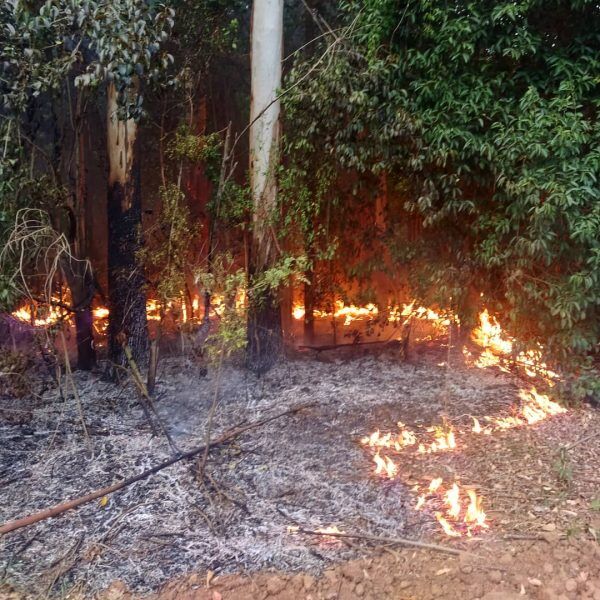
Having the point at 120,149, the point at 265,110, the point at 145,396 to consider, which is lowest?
the point at 145,396

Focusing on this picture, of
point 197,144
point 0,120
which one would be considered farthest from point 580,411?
point 0,120

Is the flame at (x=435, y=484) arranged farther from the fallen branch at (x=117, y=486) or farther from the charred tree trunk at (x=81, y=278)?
the charred tree trunk at (x=81, y=278)

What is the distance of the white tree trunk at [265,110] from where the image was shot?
302 inches

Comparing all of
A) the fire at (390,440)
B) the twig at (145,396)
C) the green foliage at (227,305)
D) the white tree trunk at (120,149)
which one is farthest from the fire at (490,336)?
the white tree trunk at (120,149)

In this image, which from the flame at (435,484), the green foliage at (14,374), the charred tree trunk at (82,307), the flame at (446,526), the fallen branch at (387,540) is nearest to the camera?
the fallen branch at (387,540)

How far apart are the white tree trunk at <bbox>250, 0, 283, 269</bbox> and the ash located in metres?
2.13

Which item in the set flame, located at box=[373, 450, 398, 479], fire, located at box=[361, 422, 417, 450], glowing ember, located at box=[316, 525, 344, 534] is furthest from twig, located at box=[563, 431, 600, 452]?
glowing ember, located at box=[316, 525, 344, 534]

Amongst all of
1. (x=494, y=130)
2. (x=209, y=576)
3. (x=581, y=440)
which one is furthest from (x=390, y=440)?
(x=494, y=130)

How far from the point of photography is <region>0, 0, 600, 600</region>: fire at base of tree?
4.54 m

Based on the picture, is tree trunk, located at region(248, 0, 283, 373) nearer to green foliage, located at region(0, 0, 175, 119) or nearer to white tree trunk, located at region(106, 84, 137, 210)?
white tree trunk, located at region(106, 84, 137, 210)

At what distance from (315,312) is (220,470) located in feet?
13.8

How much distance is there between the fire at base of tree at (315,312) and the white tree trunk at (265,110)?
39 mm

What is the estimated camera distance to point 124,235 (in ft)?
25.0

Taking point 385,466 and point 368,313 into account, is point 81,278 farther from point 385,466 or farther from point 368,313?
point 385,466
